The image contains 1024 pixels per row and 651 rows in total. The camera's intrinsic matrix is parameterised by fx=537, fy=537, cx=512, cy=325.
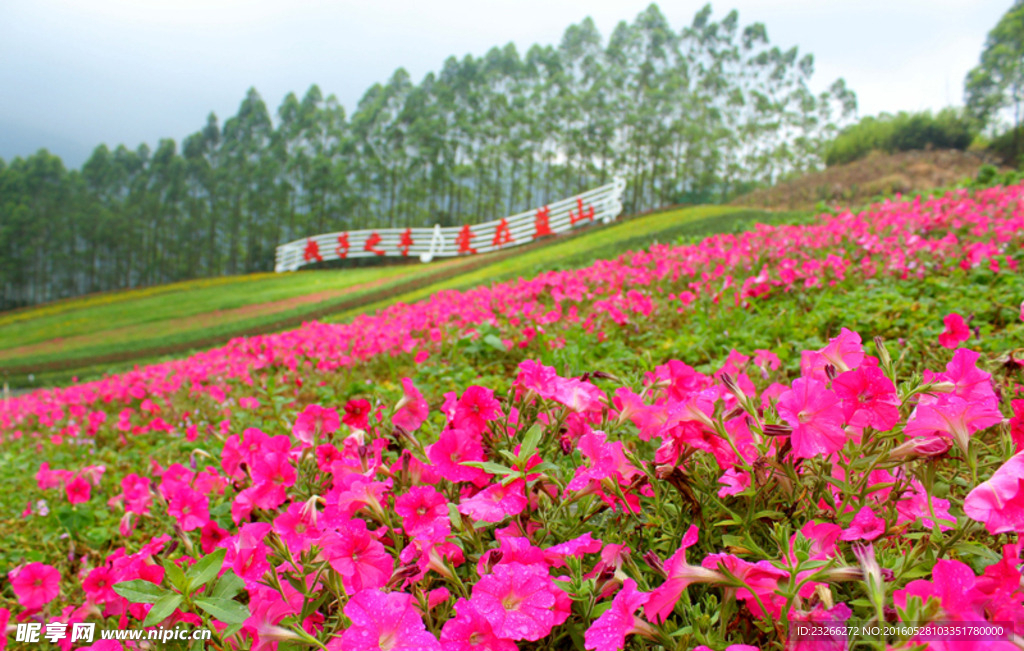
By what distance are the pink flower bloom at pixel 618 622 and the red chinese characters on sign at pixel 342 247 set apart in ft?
86.4

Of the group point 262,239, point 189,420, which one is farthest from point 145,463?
point 262,239

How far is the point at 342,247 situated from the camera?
25.7 metres

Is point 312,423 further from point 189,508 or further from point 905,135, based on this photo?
point 905,135

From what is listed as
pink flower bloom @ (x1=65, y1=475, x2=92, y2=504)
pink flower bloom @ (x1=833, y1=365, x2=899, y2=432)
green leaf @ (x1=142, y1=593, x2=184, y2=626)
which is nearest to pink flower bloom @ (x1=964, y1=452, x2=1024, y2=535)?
pink flower bloom @ (x1=833, y1=365, x2=899, y2=432)

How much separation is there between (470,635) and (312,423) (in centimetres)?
84

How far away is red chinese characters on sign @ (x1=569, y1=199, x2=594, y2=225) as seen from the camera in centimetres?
1810

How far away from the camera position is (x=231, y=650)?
2.96 feet

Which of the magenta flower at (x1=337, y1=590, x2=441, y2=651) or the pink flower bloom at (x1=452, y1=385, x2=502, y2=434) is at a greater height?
the pink flower bloom at (x1=452, y1=385, x2=502, y2=434)

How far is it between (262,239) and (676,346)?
34560mm

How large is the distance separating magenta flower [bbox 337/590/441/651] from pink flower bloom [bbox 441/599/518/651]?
0.03m

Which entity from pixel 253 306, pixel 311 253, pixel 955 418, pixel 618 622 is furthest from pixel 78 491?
pixel 311 253

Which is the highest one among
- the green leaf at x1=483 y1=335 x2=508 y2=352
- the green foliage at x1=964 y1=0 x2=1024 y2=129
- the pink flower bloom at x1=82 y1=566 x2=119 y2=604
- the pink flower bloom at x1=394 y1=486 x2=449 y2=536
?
the green foliage at x1=964 y1=0 x2=1024 y2=129

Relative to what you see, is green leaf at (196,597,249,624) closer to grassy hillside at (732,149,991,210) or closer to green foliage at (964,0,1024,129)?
grassy hillside at (732,149,991,210)

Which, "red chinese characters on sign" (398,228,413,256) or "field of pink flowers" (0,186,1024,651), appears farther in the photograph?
"red chinese characters on sign" (398,228,413,256)
